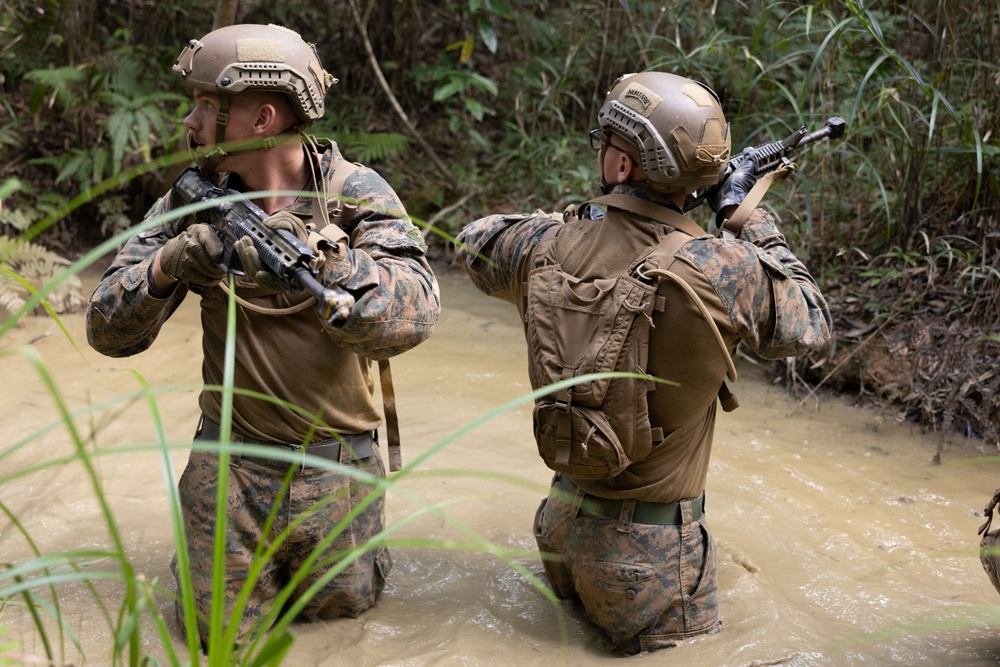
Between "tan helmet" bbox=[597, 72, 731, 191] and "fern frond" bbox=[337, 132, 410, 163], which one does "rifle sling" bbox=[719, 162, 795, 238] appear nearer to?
"tan helmet" bbox=[597, 72, 731, 191]

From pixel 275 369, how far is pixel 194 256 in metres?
0.44

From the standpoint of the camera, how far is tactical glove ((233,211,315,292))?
251cm

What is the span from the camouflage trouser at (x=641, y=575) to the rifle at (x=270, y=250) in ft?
3.62

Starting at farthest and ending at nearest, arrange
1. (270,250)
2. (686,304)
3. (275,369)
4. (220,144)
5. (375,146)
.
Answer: (375,146)
(275,369)
(220,144)
(686,304)
(270,250)

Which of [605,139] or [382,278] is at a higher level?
[605,139]

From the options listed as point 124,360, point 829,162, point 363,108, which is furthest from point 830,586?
point 363,108

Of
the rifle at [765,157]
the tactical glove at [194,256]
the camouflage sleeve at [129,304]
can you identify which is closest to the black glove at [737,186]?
the rifle at [765,157]

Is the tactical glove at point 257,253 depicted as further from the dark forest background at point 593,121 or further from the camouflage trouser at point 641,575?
the dark forest background at point 593,121

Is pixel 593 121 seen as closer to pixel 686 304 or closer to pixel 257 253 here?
pixel 686 304

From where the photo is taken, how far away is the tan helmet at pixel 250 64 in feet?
8.81

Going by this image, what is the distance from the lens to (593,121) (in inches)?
284

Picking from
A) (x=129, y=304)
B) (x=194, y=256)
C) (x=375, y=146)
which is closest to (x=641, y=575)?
(x=194, y=256)

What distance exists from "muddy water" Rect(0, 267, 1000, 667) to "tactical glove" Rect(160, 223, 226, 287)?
0.40m

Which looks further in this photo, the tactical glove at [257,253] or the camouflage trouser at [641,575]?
the camouflage trouser at [641,575]
